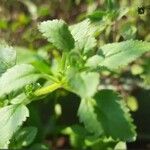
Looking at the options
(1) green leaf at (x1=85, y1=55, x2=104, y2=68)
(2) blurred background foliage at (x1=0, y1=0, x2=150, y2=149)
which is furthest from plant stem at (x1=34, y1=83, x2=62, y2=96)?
(2) blurred background foliage at (x1=0, y1=0, x2=150, y2=149)

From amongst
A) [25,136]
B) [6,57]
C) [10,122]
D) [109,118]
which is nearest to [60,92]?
[25,136]

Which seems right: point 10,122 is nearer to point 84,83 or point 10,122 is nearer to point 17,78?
point 17,78

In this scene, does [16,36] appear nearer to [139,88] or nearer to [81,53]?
[139,88]

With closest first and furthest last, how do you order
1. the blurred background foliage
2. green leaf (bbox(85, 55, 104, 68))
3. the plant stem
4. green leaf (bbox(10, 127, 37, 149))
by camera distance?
green leaf (bbox(85, 55, 104, 68)), the plant stem, green leaf (bbox(10, 127, 37, 149)), the blurred background foliage

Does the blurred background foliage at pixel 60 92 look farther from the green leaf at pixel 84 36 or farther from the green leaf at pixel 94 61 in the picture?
the green leaf at pixel 94 61

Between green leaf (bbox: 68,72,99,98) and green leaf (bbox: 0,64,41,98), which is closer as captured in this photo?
green leaf (bbox: 68,72,99,98)

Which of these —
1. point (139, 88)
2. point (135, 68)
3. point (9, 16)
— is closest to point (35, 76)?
point (135, 68)

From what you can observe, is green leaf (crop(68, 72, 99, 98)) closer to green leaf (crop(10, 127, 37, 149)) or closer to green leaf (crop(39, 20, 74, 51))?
green leaf (crop(39, 20, 74, 51))
